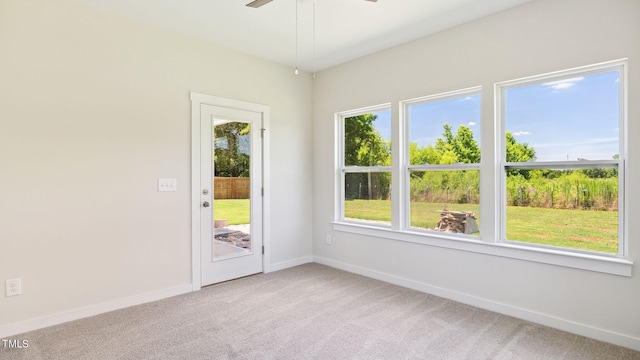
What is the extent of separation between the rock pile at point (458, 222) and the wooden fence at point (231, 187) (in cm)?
230

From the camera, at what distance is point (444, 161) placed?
3545mm

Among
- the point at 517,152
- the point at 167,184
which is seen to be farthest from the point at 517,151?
the point at 167,184

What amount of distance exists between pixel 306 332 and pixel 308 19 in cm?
282

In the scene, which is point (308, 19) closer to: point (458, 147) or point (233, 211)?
point (458, 147)

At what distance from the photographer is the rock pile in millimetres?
3332

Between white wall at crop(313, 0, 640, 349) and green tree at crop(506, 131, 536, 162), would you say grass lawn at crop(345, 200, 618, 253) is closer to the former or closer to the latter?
white wall at crop(313, 0, 640, 349)

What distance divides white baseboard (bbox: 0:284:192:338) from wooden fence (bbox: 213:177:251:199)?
41.9 inches

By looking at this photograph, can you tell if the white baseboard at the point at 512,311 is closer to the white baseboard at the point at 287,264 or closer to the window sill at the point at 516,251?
the window sill at the point at 516,251

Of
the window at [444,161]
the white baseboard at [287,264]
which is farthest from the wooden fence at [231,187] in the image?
the window at [444,161]

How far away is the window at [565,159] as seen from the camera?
2586 mm

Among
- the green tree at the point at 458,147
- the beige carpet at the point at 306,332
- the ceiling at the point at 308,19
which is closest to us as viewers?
the beige carpet at the point at 306,332

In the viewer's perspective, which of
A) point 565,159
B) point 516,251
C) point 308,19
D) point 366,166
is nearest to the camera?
point 565,159

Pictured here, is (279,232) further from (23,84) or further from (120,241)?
(23,84)

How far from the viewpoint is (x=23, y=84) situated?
266 cm
